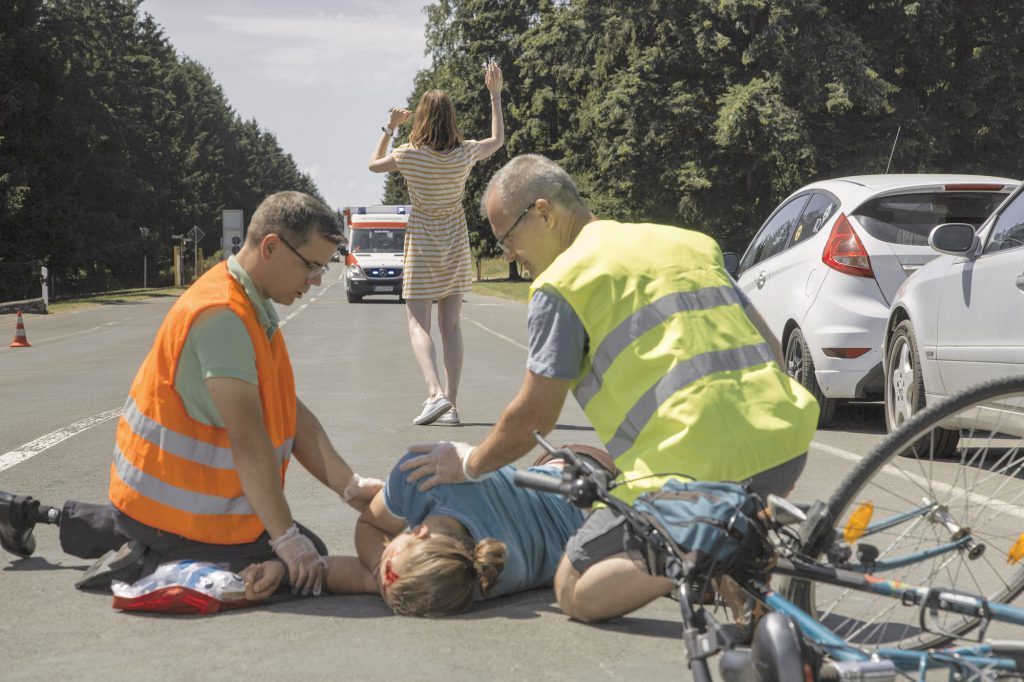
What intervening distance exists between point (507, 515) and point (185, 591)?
1.06 m

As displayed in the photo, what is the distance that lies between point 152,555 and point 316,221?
4.07 feet

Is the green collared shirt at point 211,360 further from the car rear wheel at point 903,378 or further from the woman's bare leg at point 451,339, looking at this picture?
the woman's bare leg at point 451,339

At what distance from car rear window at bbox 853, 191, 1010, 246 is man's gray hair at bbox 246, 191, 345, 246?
16.3 ft

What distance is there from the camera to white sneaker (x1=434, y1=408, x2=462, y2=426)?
30.0 ft

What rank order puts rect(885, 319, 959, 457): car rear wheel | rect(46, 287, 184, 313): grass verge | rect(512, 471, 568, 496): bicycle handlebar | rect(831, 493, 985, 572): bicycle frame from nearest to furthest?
rect(512, 471, 568, 496): bicycle handlebar → rect(831, 493, 985, 572): bicycle frame → rect(885, 319, 959, 457): car rear wheel → rect(46, 287, 184, 313): grass verge

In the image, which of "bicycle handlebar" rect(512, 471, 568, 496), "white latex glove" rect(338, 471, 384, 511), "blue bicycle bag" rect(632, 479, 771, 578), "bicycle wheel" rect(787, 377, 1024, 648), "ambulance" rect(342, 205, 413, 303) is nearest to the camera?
"blue bicycle bag" rect(632, 479, 771, 578)

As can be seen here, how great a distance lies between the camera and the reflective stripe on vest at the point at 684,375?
3775 millimetres

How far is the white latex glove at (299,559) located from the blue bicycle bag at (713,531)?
5.38 feet

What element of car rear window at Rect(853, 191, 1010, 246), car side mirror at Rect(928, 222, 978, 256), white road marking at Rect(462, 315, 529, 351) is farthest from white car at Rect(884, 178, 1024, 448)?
white road marking at Rect(462, 315, 529, 351)

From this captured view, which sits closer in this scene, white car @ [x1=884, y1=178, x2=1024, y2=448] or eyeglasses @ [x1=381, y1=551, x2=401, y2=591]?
eyeglasses @ [x1=381, y1=551, x2=401, y2=591]

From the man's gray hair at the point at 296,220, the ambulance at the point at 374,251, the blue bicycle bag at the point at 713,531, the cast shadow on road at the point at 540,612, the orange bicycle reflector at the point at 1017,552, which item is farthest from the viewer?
the ambulance at the point at 374,251

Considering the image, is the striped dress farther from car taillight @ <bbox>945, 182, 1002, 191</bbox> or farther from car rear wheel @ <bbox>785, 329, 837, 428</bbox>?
car taillight @ <bbox>945, 182, 1002, 191</bbox>

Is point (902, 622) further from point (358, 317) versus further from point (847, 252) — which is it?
point (358, 317)

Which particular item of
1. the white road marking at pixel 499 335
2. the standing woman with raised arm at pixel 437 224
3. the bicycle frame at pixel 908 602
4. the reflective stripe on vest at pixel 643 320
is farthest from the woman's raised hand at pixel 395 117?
the white road marking at pixel 499 335
